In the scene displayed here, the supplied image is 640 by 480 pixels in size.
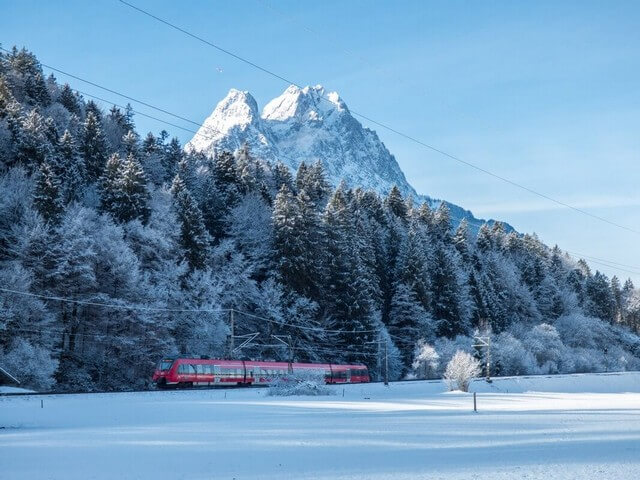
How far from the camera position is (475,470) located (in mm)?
12758

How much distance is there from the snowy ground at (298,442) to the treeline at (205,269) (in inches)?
710

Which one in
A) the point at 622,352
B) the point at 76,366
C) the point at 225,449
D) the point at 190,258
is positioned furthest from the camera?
the point at 622,352

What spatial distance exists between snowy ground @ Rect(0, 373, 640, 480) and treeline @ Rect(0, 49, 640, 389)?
18.0 m

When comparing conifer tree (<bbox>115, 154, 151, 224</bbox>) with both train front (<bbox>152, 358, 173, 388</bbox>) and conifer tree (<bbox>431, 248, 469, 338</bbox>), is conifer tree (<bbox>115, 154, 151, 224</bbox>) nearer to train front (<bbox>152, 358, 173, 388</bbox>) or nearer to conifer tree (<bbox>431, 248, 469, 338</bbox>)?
train front (<bbox>152, 358, 173, 388</bbox>)

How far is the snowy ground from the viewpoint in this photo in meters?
12.7

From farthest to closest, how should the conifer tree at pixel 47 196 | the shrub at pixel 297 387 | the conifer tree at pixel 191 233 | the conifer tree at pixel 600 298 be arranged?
the conifer tree at pixel 600 298
the conifer tree at pixel 191 233
the conifer tree at pixel 47 196
the shrub at pixel 297 387

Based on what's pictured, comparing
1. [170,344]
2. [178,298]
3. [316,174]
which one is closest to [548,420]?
[170,344]

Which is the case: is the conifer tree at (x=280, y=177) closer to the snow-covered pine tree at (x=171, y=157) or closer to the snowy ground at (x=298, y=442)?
the snow-covered pine tree at (x=171, y=157)

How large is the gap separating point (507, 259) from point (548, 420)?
289 ft

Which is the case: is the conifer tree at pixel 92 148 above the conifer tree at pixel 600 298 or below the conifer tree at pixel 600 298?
above

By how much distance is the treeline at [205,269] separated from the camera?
46781 mm

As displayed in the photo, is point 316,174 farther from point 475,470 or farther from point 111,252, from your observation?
point 475,470

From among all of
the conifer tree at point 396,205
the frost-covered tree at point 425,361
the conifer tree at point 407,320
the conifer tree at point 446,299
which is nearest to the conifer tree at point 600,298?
the conifer tree at point 396,205

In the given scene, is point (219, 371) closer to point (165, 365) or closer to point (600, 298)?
point (165, 365)
